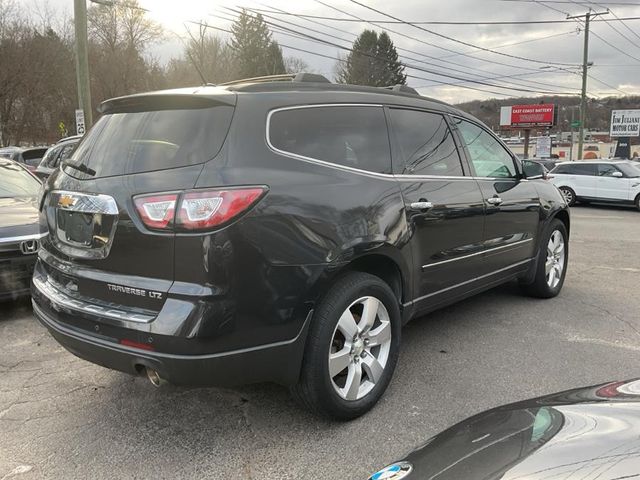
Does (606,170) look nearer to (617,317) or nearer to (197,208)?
(617,317)

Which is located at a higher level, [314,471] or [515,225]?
[515,225]

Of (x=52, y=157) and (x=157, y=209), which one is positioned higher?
(x=52, y=157)

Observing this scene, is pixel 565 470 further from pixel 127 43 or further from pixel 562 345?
pixel 127 43

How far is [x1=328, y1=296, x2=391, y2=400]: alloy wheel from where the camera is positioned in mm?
2977

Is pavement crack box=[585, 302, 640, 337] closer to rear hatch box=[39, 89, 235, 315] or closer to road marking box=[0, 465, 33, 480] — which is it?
rear hatch box=[39, 89, 235, 315]

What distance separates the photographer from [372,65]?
236ft

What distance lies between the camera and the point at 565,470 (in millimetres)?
1524

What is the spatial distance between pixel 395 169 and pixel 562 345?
2.10 m

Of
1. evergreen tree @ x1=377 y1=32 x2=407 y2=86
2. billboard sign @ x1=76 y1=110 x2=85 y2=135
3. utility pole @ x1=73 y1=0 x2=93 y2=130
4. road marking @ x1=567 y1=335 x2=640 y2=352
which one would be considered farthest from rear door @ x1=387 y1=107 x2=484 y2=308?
evergreen tree @ x1=377 y1=32 x2=407 y2=86

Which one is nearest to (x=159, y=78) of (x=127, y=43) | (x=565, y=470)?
(x=127, y=43)

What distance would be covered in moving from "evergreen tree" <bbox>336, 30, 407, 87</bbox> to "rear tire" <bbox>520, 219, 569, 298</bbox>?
63.2m

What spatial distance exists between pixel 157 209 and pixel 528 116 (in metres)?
48.7

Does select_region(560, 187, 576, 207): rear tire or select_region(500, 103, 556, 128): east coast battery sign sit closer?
select_region(560, 187, 576, 207): rear tire

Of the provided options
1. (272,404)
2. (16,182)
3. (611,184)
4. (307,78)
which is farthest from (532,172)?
(611,184)
